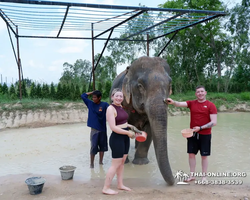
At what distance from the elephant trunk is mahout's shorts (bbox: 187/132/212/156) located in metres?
0.71

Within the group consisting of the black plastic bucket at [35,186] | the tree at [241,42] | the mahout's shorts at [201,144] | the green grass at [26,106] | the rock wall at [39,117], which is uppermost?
the tree at [241,42]

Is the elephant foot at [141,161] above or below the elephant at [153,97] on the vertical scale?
below

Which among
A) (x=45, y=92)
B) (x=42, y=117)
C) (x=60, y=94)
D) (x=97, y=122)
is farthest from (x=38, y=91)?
(x=97, y=122)

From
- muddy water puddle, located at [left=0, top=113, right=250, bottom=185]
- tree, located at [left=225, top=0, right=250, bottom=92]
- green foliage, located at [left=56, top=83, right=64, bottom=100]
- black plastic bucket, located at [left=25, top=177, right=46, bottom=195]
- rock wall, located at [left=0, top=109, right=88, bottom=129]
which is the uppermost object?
tree, located at [left=225, top=0, right=250, bottom=92]

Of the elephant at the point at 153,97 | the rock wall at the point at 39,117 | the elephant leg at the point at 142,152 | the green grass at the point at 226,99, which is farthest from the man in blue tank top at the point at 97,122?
the green grass at the point at 226,99

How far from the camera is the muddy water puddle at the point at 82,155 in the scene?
16.2 feet

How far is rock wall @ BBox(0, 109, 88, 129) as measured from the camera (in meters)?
10.4

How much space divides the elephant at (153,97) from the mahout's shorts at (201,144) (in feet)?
2.22

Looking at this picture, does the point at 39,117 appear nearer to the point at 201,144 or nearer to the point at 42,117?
the point at 42,117

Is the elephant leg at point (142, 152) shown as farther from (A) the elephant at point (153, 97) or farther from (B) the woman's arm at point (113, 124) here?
(B) the woman's arm at point (113, 124)

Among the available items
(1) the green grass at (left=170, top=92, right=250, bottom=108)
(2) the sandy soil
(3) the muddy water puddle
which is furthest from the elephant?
(1) the green grass at (left=170, top=92, right=250, bottom=108)

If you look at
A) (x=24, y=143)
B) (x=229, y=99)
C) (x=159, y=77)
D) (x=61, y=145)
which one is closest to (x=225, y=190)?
(x=159, y=77)

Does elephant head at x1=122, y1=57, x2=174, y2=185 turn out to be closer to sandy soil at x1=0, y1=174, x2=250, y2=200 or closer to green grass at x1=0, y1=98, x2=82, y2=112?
sandy soil at x1=0, y1=174, x2=250, y2=200

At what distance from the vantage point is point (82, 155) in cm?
615
